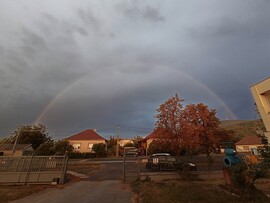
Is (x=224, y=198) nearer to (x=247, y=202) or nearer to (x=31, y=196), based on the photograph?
(x=247, y=202)

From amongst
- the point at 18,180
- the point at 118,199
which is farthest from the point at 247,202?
the point at 18,180

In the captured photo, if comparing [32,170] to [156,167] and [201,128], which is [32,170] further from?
[201,128]

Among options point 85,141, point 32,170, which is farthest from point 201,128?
point 85,141

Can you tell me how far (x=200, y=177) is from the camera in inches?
632

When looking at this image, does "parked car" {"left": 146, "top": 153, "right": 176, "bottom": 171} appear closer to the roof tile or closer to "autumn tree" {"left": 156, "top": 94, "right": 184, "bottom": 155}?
"autumn tree" {"left": 156, "top": 94, "right": 184, "bottom": 155}

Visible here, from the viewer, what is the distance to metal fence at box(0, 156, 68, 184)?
50.1 feet

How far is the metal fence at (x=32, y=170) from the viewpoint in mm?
15273

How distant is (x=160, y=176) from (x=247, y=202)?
819 centimetres

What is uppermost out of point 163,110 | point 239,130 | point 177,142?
point 239,130

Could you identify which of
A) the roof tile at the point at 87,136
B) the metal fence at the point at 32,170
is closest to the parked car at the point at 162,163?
the metal fence at the point at 32,170

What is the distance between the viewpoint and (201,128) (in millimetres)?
18734

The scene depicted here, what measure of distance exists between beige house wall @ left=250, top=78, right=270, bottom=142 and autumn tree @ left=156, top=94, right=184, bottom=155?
667cm

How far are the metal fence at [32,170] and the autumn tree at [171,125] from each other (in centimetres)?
817

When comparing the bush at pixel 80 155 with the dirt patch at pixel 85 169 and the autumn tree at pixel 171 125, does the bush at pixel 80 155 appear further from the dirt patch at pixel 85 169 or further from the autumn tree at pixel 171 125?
the autumn tree at pixel 171 125
